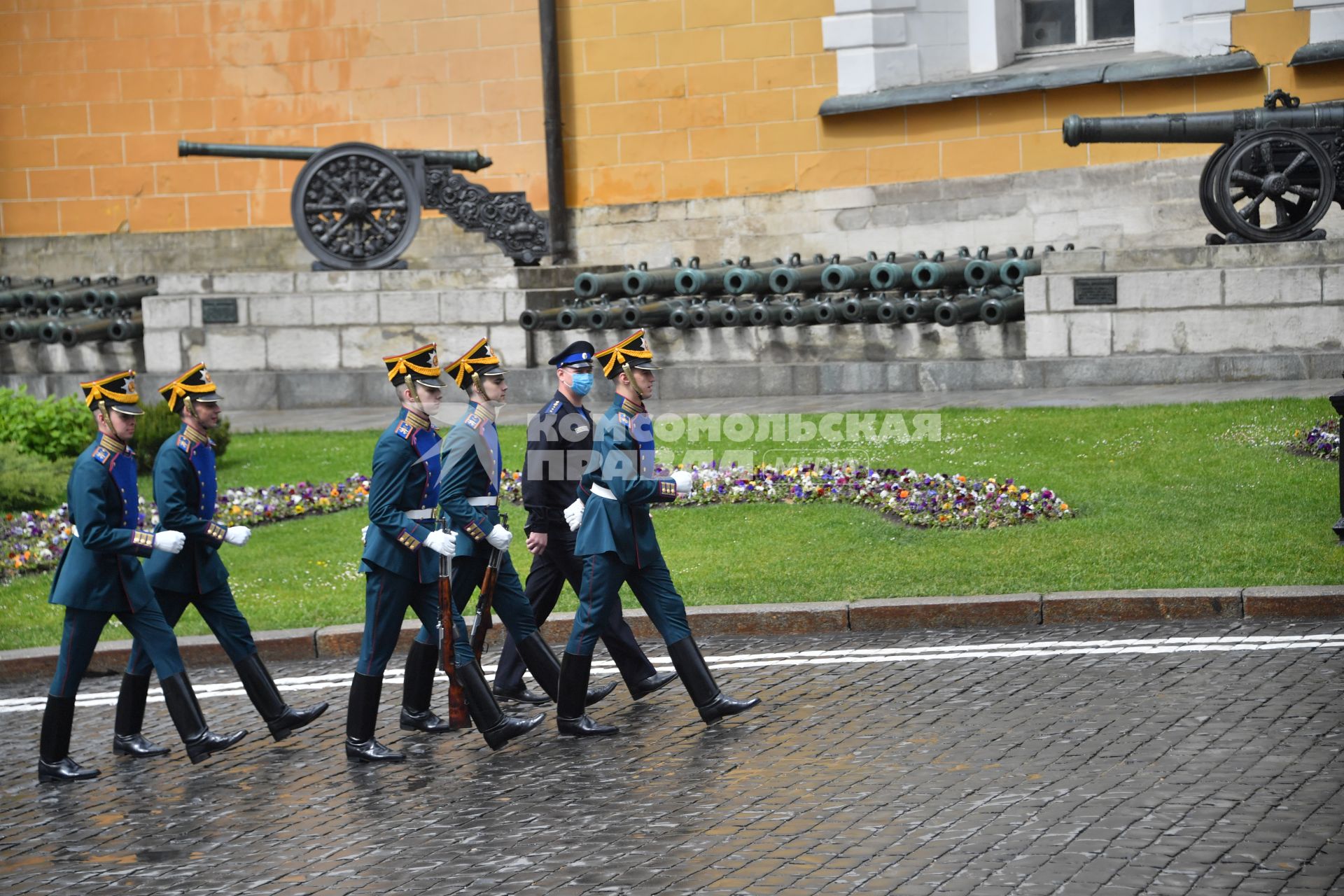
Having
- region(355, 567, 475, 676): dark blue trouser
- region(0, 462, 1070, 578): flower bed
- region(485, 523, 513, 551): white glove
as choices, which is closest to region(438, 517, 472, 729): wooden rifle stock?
region(355, 567, 475, 676): dark blue trouser

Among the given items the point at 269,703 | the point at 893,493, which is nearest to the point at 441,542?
the point at 269,703

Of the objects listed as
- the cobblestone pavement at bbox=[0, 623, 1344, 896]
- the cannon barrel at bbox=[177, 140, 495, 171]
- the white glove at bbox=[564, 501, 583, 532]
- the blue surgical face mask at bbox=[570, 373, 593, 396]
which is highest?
the cannon barrel at bbox=[177, 140, 495, 171]

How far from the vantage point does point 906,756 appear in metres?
6.93

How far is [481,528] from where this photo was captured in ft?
25.8

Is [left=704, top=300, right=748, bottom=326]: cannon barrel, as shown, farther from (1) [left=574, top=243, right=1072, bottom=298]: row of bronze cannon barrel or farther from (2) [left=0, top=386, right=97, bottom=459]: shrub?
(2) [left=0, top=386, right=97, bottom=459]: shrub

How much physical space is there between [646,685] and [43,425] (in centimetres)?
878

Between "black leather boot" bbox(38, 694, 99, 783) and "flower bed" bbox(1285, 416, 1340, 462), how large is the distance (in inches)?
331

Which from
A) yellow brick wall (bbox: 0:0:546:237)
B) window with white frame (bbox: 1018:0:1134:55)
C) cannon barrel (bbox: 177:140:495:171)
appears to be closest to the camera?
cannon barrel (bbox: 177:140:495:171)

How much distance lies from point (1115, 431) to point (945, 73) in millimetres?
9520

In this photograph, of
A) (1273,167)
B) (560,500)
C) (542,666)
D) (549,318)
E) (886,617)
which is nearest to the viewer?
(542,666)

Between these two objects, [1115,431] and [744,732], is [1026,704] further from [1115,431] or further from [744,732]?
[1115,431]

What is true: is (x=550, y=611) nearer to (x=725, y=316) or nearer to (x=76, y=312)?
(x=725, y=316)

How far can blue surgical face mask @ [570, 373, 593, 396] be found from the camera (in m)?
8.27

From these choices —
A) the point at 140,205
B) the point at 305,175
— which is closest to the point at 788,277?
the point at 305,175
